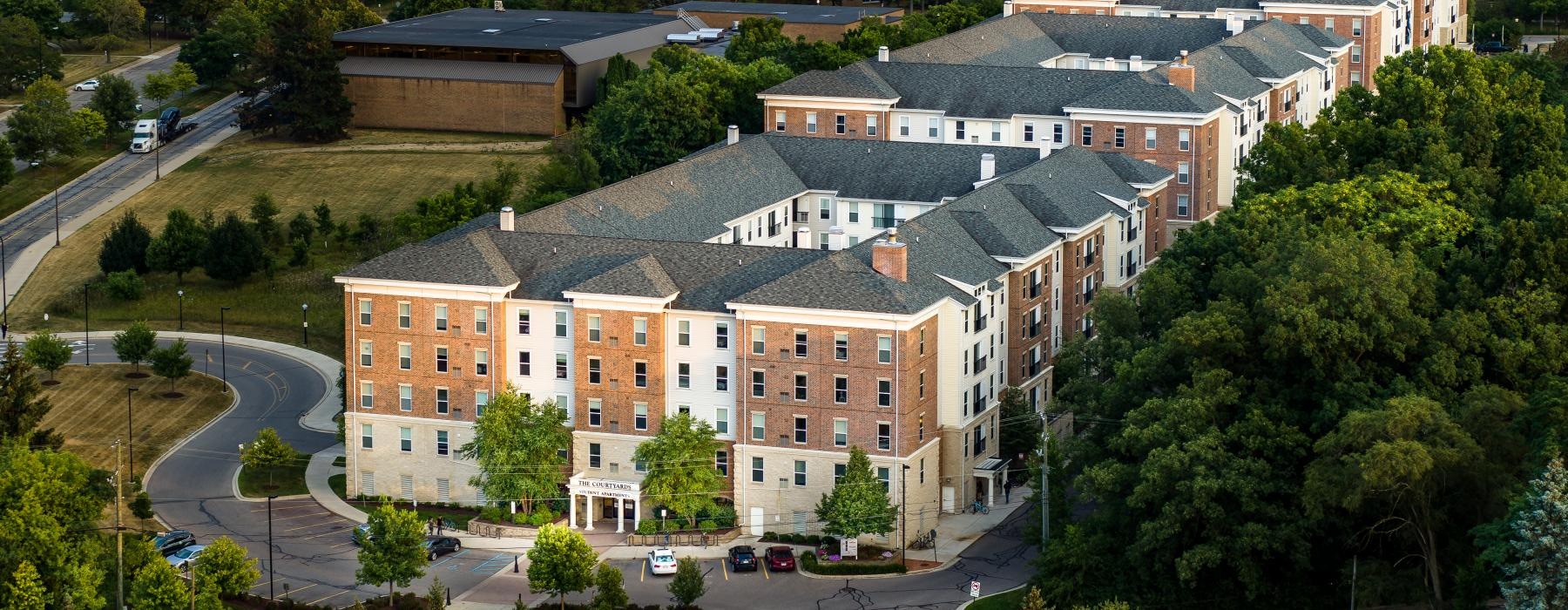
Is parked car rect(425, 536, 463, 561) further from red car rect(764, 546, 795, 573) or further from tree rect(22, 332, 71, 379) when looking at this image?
tree rect(22, 332, 71, 379)

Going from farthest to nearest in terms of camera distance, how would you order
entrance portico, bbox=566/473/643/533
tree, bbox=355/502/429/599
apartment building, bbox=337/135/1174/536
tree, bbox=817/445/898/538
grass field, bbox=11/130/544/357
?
grass field, bbox=11/130/544/357
entrance portico, bbox=566/473/643/533
apartment building, bbox=337/135/1174/536
tree, bbox=817/445/898/538
tree, bbox=355/502/429/599

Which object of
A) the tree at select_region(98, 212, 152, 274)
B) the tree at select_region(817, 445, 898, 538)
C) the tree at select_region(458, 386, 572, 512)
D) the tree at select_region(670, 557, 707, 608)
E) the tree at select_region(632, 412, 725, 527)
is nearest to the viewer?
the tree at select_region(670, 557, 707, 608)

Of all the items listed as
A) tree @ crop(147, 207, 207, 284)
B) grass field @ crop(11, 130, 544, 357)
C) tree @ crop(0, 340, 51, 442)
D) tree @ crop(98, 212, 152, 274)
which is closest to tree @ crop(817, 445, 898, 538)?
tree @ crop(0, 340, 51, 442)

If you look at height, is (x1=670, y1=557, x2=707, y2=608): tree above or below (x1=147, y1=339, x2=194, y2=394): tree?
below

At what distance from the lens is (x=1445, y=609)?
326ft

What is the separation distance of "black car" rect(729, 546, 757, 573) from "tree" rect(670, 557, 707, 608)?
4991mm

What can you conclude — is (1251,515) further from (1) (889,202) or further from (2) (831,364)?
(1) (889,202)

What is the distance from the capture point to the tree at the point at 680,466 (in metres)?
115

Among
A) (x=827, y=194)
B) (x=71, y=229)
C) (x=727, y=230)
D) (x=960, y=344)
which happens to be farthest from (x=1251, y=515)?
(x=71, y=229)

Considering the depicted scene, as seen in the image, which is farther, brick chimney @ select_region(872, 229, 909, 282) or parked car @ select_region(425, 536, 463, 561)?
brick chimney @ select_region(872, 229, 909, 282)

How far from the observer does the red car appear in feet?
365

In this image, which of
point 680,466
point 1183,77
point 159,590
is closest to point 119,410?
point 159,590

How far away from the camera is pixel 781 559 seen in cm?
11119

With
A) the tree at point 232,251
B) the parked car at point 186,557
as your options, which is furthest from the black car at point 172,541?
the tree at point 232,251
